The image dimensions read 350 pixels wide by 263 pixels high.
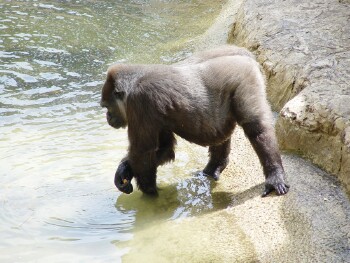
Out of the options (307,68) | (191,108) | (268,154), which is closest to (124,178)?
(191,108)

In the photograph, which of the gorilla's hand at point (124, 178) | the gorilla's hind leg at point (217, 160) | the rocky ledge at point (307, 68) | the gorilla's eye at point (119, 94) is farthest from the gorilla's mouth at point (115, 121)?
the rocky ledge at point (307, 68)

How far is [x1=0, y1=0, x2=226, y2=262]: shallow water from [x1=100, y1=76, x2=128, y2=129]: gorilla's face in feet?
2.57

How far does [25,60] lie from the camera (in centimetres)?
1069

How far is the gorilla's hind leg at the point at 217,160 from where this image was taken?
6.61m

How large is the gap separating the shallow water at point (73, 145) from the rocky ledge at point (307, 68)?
4.05ft

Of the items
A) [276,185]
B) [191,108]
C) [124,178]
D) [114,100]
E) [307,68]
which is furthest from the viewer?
[307,68]

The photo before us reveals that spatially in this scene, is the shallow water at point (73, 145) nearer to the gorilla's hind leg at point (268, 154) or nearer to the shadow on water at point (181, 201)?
the shadow on water at point (181, 201)

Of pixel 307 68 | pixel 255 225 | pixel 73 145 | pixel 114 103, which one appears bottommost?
pixel 73 145

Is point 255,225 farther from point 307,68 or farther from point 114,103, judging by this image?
point 307,68

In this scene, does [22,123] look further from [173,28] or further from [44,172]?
[173,28]

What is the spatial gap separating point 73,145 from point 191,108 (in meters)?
2.36

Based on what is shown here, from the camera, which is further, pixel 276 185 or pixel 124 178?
pixel 124 178

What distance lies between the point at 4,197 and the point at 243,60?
3.07 metres

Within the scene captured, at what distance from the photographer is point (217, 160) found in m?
6.60
